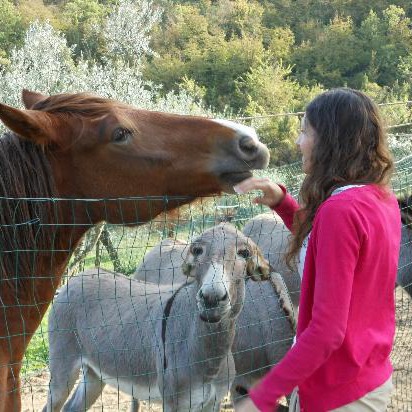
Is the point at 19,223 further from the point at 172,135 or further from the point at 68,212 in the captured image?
the point at 172,135

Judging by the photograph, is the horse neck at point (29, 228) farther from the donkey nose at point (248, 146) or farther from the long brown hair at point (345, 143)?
the long brown hair at point (345, 143)

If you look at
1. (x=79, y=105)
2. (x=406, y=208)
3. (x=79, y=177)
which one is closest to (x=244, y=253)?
(x=79, y=177)

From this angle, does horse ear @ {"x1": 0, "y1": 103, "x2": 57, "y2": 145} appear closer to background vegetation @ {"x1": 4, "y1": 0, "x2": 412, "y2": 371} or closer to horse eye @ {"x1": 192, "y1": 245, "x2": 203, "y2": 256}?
horse eye @ {"x1": 192, "y1": 245, "x2": 203, "y2": 256}

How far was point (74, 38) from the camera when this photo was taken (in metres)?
40.6

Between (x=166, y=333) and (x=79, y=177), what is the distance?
2.00m

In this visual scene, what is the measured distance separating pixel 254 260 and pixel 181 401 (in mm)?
985

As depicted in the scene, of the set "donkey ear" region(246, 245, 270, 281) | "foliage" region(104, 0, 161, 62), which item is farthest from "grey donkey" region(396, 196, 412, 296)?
"foliage" region(104, 0, 161, 62)

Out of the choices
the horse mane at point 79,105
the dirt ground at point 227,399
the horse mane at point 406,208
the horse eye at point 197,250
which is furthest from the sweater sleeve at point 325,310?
the dirt ground at point 227,399

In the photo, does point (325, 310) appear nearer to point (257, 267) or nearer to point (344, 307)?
point (344, 307)

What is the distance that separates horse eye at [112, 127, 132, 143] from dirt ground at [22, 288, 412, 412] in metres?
3.34

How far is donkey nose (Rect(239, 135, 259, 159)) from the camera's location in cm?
207

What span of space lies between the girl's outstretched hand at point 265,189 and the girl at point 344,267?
23cm

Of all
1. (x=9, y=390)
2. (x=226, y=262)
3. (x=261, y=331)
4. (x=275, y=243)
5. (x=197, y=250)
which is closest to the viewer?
(x=9, y=390)

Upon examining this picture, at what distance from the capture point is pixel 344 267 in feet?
5.13
